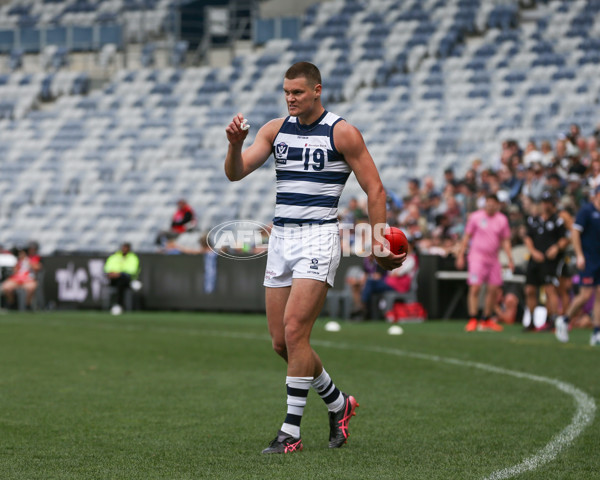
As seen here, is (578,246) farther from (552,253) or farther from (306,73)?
(306,73)

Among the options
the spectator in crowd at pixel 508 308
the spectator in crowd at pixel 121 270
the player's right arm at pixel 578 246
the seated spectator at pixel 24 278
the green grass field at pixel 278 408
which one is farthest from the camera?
the seated spectator at pixel 24 278

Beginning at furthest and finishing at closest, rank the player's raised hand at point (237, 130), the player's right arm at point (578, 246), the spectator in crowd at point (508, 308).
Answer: the spectator in crowd at point (508, 308), the player's right arm at point (578, 246), the player's raised hand at point (237, 130)

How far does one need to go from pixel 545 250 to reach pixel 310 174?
1123cm

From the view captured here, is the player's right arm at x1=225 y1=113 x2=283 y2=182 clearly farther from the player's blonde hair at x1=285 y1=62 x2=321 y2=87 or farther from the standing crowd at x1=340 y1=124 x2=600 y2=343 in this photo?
the standing crowd at x1=340 y1=124 x2=600 y2=343

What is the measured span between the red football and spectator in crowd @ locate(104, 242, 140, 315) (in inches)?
670

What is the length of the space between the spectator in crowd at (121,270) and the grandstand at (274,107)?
146 inches

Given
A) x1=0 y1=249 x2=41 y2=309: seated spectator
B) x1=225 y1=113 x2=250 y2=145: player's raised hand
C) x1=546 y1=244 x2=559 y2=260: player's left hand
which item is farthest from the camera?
x1=0 y1=249 x2=41 y2=309: seated spectator

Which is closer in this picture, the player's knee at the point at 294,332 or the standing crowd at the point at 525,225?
the player's knee at the point at 294,332

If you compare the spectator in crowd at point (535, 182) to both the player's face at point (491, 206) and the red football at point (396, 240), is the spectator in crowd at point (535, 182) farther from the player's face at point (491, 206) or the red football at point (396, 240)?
the red football at point (396, 240)

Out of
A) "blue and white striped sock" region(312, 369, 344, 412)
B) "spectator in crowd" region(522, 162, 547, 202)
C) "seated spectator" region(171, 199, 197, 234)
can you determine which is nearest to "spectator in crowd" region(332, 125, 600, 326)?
"spectator in crowd" region(522, 162, 547, 202)

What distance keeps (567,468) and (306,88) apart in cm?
254

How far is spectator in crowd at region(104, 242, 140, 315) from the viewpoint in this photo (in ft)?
75.8

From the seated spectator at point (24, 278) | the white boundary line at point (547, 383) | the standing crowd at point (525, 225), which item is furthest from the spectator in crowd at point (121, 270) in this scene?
the white boundary line at point (547, 383)

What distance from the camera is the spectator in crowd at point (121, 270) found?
75.8ft
